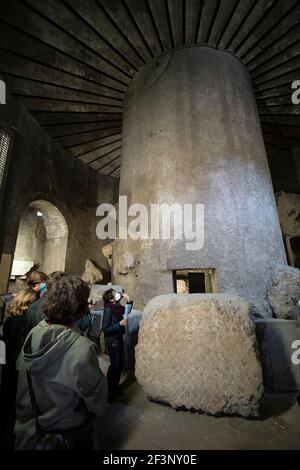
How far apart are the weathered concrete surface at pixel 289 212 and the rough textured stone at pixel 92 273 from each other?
719 cm

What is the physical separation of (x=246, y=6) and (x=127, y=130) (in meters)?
3.49

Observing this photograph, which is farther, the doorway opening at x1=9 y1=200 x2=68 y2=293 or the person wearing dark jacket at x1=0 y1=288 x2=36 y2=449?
the doorway opening at x1=9 y1=200 x2=68 y2=293

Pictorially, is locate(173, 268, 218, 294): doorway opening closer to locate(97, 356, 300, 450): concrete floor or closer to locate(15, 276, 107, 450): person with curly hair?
locate(97, 356, 300, 450): concrete floor

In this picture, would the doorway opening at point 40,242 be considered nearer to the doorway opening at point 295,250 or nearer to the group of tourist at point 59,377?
the group of tourist at point 59,377

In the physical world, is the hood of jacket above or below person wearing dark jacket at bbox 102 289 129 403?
above

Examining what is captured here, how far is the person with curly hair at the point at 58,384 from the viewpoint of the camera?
4.67 ft

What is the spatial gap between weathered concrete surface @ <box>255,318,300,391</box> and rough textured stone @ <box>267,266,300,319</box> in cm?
83

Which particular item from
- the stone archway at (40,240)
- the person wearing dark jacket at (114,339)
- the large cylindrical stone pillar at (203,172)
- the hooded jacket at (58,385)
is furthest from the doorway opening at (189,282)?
the hooded jacket at (58,385)

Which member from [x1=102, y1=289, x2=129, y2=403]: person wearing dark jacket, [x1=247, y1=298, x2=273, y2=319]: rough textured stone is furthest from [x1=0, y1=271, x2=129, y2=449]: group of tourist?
[x1=247, y1=298, x2=273, y2=319]: rough textured stone

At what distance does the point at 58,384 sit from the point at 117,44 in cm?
675

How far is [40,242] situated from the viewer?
13922mm

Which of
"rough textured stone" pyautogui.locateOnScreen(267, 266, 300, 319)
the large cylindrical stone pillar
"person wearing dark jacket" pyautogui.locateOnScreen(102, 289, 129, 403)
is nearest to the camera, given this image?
"person wearing dark jacket" pyautogui.locateOnScreen(102, 289, 129, 403)

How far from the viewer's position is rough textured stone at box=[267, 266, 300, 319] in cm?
392

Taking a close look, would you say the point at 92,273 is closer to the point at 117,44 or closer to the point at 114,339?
the point at 114,339
